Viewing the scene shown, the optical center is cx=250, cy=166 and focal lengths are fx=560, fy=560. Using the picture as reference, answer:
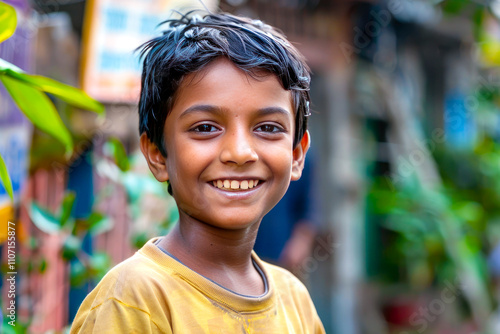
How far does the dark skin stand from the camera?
111 cm

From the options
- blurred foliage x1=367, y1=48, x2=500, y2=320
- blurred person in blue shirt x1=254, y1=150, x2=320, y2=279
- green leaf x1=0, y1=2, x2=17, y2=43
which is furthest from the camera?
blurred person in blue shirt x1=254, y1=150, x2=320, y2=279

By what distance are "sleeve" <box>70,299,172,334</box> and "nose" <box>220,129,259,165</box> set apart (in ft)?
1.09

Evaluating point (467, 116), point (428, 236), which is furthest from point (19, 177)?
point (467, 116)

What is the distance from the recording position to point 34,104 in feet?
3.83

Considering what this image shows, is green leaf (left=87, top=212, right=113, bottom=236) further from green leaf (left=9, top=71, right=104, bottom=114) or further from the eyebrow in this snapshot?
the eyebrow

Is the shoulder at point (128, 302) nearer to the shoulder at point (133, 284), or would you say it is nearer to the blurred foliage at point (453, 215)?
the shoulder at point (133, 284)

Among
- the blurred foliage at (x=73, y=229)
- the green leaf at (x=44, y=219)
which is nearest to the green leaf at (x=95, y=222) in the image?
the blurred foliage at (x=73, y=229)

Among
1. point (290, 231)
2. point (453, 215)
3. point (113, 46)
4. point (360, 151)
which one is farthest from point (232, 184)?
point (360, 151)

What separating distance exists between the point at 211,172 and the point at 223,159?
0.04 metres

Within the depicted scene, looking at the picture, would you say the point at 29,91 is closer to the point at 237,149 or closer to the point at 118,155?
the point at 237,149

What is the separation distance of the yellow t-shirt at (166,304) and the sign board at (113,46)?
1.75 meters

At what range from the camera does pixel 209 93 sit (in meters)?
1.12

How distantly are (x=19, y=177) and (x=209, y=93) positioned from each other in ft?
4.89

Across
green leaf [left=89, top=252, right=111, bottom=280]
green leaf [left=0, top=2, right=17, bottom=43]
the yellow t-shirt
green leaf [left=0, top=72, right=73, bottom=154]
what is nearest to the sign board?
green leaf [left=89, top=252, right=111, bottom=280]
